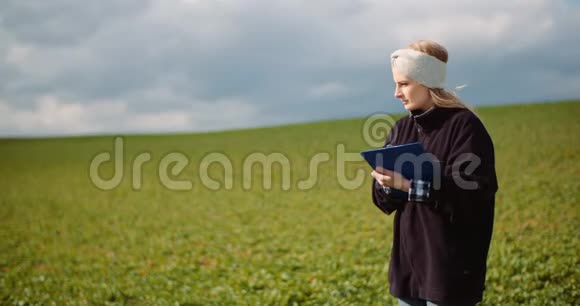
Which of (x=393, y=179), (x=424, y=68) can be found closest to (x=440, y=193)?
(x=393, y=179)

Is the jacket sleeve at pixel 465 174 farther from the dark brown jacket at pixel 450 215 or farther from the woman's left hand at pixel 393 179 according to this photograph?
the woman's left hand at pixel 393 179

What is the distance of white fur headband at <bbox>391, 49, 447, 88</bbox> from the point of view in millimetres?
3031

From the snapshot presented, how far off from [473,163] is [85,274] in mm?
9698

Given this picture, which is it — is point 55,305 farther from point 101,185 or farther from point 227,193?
point 101,185

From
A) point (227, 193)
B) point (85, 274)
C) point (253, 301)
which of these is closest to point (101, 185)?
point (227, 193)

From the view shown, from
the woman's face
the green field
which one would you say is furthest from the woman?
the green field

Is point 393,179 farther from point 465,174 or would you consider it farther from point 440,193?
point 465,174

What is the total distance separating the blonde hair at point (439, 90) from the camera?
3002 millimetres

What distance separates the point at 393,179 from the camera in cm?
284

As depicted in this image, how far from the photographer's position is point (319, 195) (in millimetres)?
20125

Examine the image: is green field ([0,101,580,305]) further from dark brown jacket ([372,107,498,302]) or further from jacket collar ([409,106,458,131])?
jacket collar ([409,106,458,131])

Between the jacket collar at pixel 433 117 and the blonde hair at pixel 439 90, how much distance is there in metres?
0.04

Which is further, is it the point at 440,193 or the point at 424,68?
the point at 424,68

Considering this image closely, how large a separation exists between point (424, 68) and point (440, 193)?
74 cm
